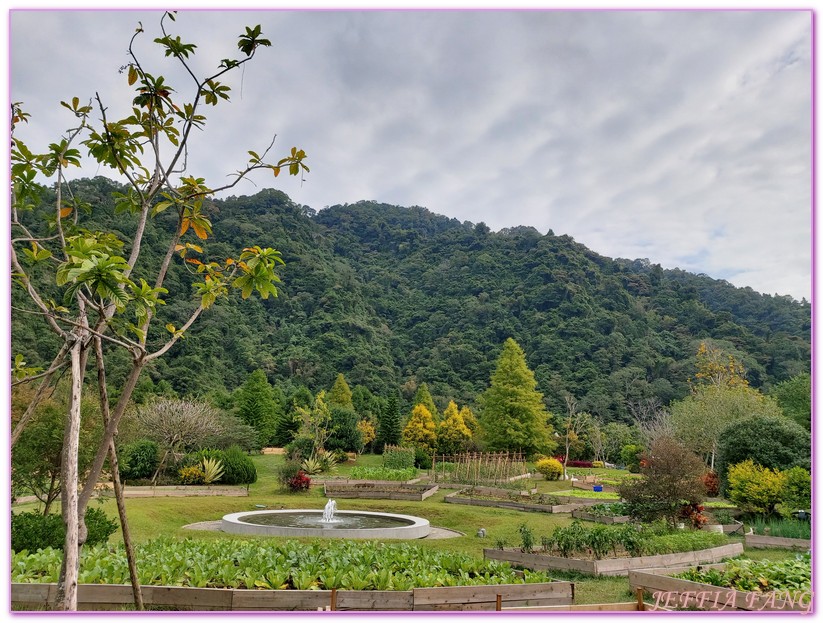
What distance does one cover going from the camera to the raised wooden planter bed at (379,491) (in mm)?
18219

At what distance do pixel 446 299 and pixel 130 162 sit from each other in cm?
6707

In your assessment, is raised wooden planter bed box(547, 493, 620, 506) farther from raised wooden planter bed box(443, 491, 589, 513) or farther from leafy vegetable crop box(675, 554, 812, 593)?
leafy vegetable crop box(675, 554, 812, 593)

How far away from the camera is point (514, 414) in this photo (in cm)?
Answer: 3077

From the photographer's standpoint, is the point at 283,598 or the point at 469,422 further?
the point at 469,422

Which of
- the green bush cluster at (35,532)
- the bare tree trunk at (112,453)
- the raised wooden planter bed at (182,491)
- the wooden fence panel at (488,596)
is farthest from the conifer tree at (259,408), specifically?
the bare tree trunk at (112,453)

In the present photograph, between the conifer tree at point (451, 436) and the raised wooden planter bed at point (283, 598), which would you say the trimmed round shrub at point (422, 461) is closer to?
the conifer tree at point (451, 436)

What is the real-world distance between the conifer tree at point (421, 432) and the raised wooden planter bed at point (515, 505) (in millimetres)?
14285

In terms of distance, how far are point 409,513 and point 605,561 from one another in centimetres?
840

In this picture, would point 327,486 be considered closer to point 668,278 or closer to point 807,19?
point 807,19

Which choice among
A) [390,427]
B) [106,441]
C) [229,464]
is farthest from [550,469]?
[106,441]

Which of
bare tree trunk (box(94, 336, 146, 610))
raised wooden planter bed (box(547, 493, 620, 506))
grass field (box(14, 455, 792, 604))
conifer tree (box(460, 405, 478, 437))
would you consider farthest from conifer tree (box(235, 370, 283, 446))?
bare tree trunk (box(94, 336, 146, 610))

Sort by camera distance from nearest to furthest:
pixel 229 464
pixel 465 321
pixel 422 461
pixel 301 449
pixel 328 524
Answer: pixel 328 524 → pixel 229 464 → pixel 301 449 → pixel 422 461 → pixel 465 321

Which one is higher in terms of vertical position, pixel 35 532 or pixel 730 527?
pixel 35 532

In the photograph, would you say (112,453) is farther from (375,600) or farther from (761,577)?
(761,577)
